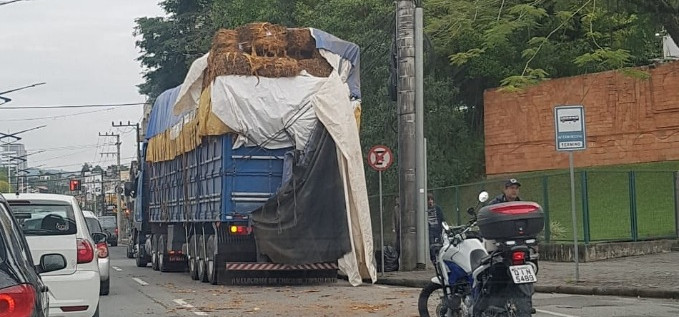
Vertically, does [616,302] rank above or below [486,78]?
below

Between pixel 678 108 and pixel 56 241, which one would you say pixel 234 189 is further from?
pixel 678 108

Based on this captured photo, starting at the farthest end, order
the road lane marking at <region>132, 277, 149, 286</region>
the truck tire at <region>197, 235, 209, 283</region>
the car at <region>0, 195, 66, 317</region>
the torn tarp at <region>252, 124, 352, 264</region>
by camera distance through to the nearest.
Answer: the road lane marking at <region>132, 277, 149, 286</region>
the truck tire at <region>197, 235, 209, 283</region>
the torn tarp at <region>252, 124, 352, 264</region>
the car at <region>0, 195, 66, 317</region>

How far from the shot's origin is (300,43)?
1883 centimetres

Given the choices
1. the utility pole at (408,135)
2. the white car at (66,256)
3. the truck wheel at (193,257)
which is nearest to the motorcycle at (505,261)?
the white car at (66,256)

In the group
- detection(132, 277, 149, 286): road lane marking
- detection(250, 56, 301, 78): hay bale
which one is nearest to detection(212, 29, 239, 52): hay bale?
detection(250, 56, 301, 78): hay bale

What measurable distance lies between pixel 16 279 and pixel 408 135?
15751mm

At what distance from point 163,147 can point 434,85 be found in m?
10.5

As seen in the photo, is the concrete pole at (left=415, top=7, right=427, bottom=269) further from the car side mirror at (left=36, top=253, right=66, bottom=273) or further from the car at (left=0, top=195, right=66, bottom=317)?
the car at (left=0, top=195, right=66, bottom=317)

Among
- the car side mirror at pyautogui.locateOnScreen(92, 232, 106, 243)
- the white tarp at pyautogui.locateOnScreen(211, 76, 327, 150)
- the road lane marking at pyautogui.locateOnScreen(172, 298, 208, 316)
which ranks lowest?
the road lane marking at pyautogui.locateOnScreen(172, 298, 208, 316)

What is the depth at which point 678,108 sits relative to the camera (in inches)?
1110

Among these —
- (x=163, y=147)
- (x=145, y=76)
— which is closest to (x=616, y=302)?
(x=163, y=147)

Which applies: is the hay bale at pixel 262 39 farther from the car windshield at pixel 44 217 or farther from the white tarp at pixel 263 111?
the car windshield at pixel 44 217

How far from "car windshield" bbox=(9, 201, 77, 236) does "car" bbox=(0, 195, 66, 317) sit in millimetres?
4738

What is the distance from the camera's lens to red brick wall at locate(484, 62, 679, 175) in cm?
2866
